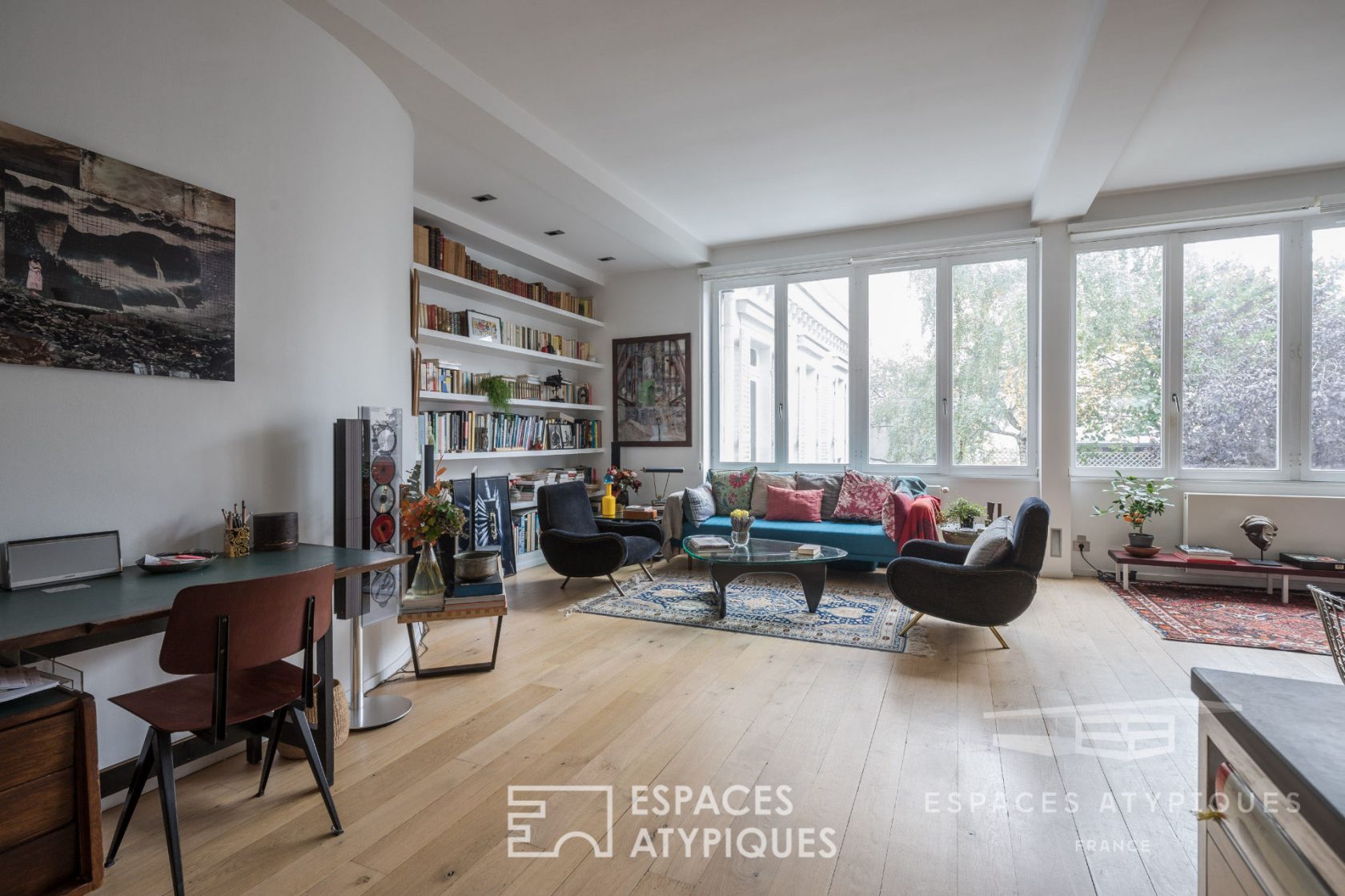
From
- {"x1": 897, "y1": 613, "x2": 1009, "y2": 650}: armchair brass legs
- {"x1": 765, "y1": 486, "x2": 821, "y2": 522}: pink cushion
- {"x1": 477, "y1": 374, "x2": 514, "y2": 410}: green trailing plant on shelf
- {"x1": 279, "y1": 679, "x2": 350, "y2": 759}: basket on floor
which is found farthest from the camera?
{"x1": 765, "y1": 486, "x2": 821, "y2": 522}: pink cushion

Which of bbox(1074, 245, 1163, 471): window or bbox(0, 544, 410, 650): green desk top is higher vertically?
bbox(1074, 245, 1163, 471): window

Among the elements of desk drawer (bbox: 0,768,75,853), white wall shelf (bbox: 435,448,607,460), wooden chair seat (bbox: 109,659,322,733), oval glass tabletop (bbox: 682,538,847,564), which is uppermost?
white wall shelf (bbox: 435,448,607,460)

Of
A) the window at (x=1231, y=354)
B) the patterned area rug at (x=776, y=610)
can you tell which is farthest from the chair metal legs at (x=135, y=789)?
the window at (x=1231, y=354)

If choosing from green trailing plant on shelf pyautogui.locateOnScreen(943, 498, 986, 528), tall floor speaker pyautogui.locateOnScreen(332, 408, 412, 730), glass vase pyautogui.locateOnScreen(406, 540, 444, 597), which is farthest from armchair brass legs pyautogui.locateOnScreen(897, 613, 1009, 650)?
tall floor speaker pyautogui.locateOnScreen(332, 408, 412, 730)

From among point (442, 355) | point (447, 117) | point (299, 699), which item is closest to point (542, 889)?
point (299, 699)

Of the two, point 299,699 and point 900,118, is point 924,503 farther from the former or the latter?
point 299,699

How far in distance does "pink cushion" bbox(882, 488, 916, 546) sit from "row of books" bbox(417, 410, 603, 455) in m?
3.11

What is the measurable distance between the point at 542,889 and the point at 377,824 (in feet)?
2.11

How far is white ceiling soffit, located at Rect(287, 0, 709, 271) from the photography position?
290 cm

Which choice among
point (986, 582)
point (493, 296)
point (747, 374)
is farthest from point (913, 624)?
point (493, 296)

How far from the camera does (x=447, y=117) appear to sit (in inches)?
139

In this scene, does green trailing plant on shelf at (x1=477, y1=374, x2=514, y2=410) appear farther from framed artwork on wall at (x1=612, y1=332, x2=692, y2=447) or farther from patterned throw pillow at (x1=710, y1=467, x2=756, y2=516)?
patterned throw pillow at (x1=710, y1=467, x2=756, y2=516)

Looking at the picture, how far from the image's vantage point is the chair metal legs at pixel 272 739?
2035mm

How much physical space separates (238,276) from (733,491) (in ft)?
14.4
